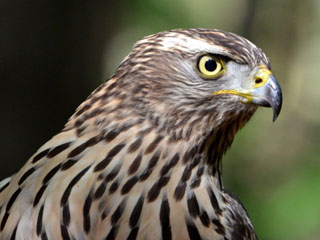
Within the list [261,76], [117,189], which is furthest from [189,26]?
[117,189]

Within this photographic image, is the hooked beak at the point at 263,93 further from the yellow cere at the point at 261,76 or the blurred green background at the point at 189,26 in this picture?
the blurred green background at the point at 189,26

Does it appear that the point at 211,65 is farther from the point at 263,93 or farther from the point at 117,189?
the point at 117,189

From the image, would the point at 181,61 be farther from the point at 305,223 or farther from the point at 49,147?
the point at 305,223

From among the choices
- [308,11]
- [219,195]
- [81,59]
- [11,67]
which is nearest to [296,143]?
[308,11]

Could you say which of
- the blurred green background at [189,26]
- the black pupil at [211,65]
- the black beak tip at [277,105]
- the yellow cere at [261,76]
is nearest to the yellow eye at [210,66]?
the black pupil at [211,65]

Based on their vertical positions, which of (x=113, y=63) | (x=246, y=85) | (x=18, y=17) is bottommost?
→ (x=113, y=63)

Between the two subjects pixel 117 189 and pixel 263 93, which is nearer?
pixel 117 189

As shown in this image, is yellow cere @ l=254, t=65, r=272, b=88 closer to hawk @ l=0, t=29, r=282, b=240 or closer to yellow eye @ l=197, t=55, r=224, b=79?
hawk @ l=0, t=29, r=282, b=240
